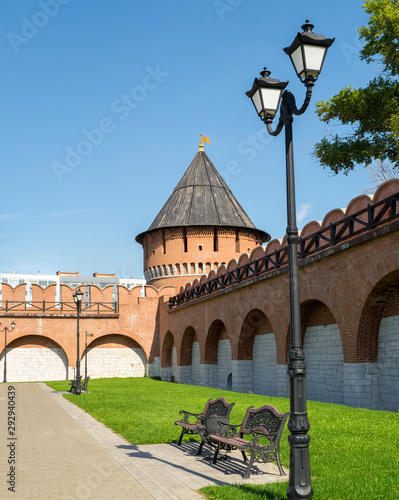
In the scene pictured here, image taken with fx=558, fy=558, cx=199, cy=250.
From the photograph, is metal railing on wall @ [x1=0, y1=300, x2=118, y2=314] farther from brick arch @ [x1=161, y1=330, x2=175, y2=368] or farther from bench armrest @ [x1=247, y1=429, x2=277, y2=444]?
bench armrest @ [x1=247, y1=429, x2=277, y2=444]

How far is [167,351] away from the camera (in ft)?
113

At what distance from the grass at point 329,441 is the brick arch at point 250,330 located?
18.1ft

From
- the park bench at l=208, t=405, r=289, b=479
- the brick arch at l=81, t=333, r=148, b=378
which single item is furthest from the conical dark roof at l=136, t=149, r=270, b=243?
the park bench at l=208, t=405, r=289, b=479

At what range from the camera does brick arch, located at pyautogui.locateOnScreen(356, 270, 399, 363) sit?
523 inches

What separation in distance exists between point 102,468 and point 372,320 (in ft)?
28.3

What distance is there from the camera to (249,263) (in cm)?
2044

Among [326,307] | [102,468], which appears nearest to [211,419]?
[102,468]

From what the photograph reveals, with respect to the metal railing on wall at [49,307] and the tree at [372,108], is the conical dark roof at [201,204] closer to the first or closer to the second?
the metal railing on wall at [49,307]

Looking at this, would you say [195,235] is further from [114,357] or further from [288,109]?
[288,109]

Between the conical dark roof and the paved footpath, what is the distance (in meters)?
24.8

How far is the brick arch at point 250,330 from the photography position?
20797 mm

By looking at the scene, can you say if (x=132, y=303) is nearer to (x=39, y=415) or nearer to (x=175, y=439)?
(x=39, y=415)

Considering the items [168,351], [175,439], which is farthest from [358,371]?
[168,351]

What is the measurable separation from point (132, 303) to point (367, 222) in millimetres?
23043
